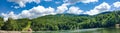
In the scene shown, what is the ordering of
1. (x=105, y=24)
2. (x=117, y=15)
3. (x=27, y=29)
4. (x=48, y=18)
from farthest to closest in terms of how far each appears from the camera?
(x=48, y=18), (x=117, y=15), (x=105, y=24), (x=27, y=29)

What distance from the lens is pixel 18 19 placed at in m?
23.1

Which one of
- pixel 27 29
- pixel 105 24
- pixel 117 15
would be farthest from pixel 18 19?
pixel 117 15

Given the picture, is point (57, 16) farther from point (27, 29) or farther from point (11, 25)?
point (11, 25)

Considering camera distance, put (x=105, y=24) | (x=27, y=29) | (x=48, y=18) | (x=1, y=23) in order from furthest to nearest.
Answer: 1. (x=48, y=18)
2. (x=105, y=24)
3. (x=27, y=29)
4. (x=1, y=23)

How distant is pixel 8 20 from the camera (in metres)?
20.7

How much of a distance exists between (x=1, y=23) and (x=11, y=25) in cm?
74

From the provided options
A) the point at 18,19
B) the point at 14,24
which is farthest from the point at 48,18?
the point at 14,24

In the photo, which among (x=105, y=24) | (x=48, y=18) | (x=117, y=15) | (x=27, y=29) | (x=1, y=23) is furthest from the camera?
(x=48, y=18)

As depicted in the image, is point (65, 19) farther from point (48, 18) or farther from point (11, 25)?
point (11, 25)

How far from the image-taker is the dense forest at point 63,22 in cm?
2131

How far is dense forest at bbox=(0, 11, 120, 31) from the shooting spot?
21311mm

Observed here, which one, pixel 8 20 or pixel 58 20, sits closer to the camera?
pixel 8 20

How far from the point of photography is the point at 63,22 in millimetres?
25500

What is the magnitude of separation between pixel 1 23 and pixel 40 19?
659 centimetres
